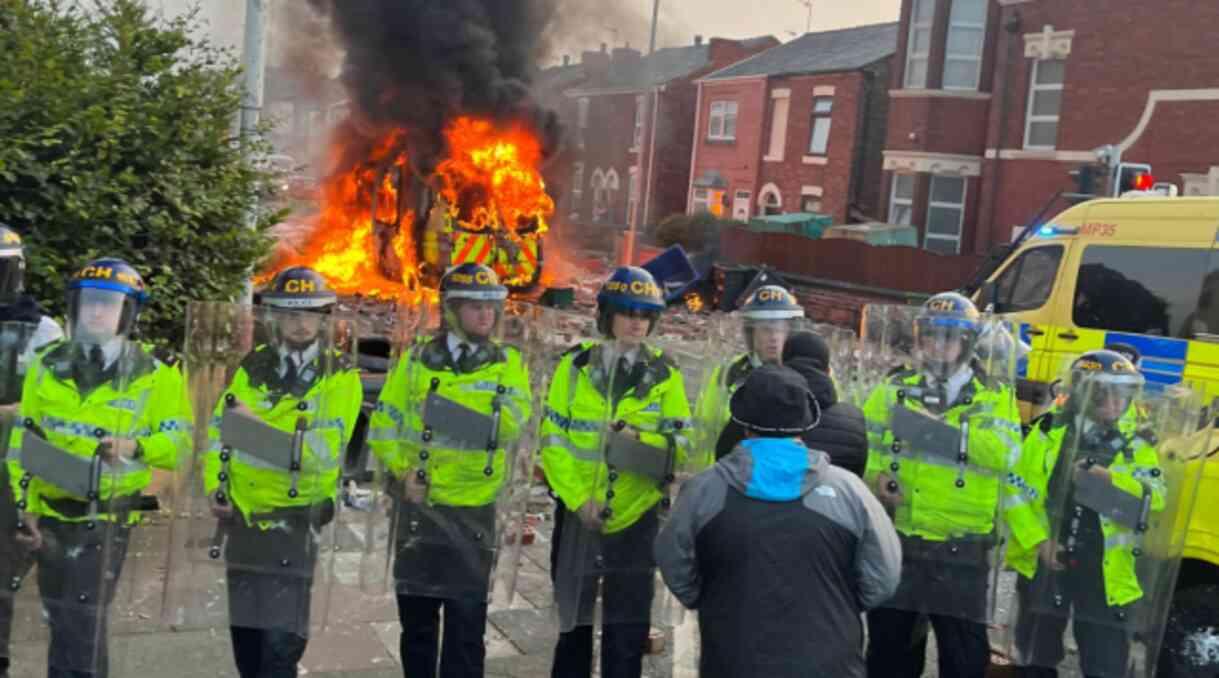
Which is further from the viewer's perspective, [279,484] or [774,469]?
[279,484]

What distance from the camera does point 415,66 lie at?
2100cm

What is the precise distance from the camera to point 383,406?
4.70 metres

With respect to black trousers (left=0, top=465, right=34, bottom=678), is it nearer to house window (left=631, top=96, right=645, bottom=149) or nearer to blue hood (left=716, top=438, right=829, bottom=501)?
blue hood (left=716, top=438, right=829, bottom=501)

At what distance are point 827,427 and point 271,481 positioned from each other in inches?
86.3

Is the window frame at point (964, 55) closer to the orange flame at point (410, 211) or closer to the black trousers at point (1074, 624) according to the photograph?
the orange flame at point (410, 211)

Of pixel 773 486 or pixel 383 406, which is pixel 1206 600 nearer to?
pixel 773 486

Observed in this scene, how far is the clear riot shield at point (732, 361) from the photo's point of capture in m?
5.07

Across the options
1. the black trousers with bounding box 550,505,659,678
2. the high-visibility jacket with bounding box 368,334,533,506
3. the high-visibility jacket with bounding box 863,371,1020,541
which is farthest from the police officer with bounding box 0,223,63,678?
the high-visibility jacket with bounding box 863,371,1020,541

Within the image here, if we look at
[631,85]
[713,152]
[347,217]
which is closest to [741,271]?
[347,217]

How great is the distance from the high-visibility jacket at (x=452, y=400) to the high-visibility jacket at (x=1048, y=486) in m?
2.09

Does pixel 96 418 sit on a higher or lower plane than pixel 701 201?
lower

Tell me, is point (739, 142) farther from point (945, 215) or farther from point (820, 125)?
point (945, 215)

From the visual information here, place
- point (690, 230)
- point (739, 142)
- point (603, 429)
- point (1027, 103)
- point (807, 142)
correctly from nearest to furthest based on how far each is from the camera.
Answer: point (603, 429), point (1027, 103), point (690, 230), point (807, 142), point (739, 142)

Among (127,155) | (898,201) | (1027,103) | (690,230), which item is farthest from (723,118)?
(127,155)
